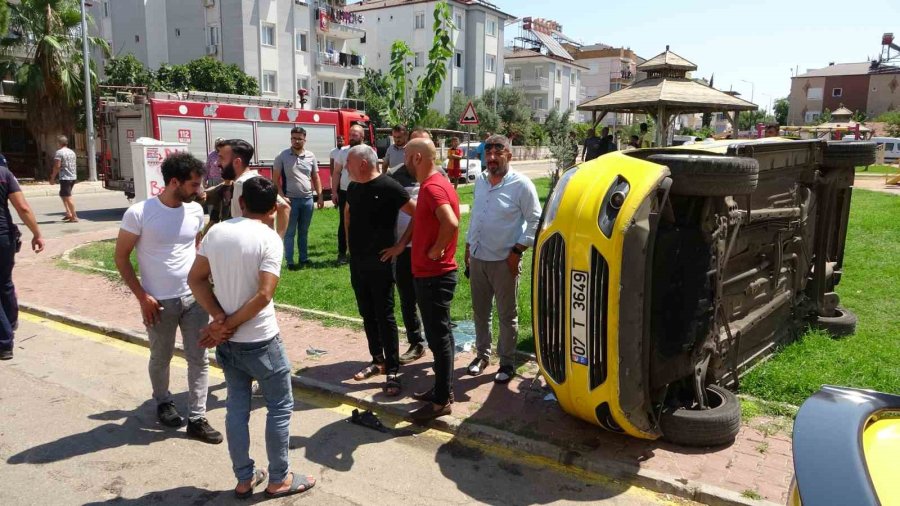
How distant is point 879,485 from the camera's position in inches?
72.4

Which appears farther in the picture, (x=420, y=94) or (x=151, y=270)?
(x=420, y=94)

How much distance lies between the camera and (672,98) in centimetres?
1358

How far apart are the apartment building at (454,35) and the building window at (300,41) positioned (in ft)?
41.6

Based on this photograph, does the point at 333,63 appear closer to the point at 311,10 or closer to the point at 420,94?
the point at 311,10

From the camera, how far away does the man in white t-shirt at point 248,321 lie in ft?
11.4

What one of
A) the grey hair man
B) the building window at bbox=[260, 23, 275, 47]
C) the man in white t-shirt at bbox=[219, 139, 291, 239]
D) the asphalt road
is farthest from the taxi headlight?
the building window at bbox=[260, 23, 275, 47]

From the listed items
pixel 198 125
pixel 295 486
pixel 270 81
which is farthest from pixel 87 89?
pixel 295 486

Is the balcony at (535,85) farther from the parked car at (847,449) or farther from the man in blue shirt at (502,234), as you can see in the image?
the parked car at (847,449)

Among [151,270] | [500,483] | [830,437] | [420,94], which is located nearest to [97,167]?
[420,94]

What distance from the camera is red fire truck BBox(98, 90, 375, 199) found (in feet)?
52.6

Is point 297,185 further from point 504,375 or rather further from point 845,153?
point 845,153

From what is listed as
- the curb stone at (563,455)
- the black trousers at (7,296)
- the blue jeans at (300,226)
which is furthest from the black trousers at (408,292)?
the blue jeans at (300,226)

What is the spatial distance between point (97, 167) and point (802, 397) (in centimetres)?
2923

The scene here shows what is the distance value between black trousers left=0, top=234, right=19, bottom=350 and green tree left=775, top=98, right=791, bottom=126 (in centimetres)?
9651
